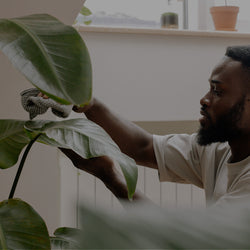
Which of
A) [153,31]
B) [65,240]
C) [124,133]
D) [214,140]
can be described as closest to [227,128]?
[214,140]

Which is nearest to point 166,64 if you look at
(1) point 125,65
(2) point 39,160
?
(1) point 125,65

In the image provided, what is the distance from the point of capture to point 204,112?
5.01ft

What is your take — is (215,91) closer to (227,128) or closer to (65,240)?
(227,128)

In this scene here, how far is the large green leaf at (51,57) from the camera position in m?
0.52

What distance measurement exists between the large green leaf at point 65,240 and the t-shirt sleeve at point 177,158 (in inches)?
33.0

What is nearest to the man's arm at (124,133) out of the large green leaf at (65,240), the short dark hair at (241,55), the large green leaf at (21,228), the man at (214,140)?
the man at (214,140)

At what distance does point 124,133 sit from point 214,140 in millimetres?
301

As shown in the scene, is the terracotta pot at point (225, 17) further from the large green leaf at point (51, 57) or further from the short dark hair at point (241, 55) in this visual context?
the large green leaf at point (51, 57)

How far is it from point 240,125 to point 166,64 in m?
0.55

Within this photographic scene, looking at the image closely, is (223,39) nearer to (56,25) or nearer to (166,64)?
(166,64)

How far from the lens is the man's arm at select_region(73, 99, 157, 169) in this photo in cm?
144

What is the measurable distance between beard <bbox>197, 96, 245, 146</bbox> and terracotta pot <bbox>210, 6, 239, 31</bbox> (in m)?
0.84

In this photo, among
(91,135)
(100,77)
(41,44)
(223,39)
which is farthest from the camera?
(223,39)

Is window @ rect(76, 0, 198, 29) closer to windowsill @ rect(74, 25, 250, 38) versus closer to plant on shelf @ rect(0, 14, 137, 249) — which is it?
windowsill @ rect(74, 25, 250, 38)
